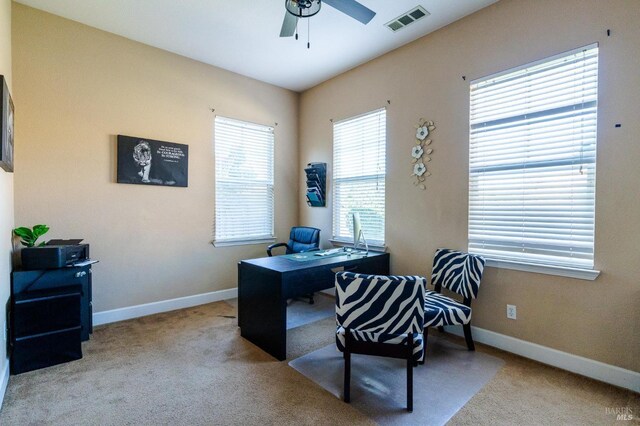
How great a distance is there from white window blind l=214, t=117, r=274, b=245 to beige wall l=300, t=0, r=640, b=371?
1477 mm

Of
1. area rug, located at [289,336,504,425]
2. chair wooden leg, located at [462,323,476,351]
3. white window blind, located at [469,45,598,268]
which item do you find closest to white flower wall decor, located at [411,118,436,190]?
white window blind, located at [469,45,598,268]

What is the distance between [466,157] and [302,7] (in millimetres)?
1966

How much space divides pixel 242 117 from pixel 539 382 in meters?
4.27

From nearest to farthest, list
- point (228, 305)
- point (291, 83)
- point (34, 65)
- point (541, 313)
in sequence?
point (541, 313), point (34, 65), point (228, 305), point (291, 83)

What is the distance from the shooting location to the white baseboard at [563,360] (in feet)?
7.07

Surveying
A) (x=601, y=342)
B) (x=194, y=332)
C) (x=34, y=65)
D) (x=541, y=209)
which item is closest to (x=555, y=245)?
(x=541, y=209)

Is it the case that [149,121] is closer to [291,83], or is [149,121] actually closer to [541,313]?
[291,83]

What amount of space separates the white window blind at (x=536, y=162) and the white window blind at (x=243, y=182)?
2.81 meters

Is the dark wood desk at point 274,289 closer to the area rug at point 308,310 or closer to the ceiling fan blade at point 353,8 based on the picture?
the area rug at point 308,310

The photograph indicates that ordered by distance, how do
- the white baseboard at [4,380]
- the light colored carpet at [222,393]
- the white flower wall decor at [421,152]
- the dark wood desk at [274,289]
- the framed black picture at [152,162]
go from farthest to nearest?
the framed black picture at [152,162]
the white flower wall decor at [421,152]
the dark wood desk at [274,289]
the white baseboard at [4,380]
the light colored carpet at [222,393]

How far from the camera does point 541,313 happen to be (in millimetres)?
2535

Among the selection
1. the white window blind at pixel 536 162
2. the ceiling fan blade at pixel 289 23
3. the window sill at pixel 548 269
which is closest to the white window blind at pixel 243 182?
the ceiling fan blade at pixel 289 23

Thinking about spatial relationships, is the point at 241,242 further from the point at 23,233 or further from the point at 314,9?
the point at 314,9

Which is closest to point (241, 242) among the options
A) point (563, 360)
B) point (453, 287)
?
point (453, 287)
